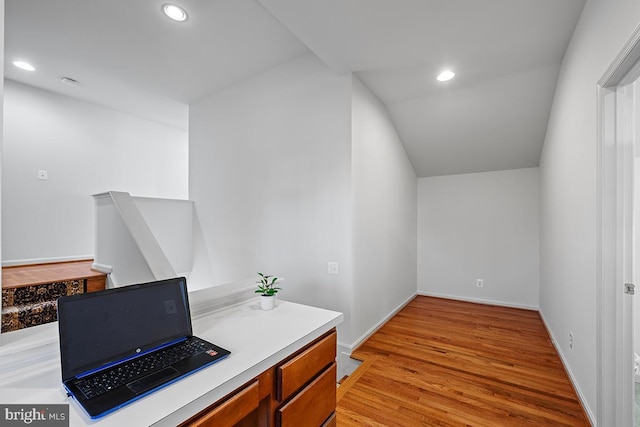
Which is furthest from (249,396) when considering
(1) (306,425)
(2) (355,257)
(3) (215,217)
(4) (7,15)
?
(4) (7,15)

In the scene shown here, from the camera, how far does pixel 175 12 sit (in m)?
2.46

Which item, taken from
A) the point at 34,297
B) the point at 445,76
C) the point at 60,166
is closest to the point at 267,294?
the point at 34,297

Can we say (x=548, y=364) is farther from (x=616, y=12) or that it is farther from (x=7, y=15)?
(x=7, y=15)

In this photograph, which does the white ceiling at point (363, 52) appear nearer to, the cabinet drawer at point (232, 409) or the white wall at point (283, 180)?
the white wall at point (283, 180)

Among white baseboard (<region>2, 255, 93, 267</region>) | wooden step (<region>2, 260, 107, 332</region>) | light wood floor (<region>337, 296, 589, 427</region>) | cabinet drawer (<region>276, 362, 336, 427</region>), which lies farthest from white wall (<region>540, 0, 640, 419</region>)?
white baseboard (<region>2, 255, 93, 267</region>)

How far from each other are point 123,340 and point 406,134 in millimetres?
3869

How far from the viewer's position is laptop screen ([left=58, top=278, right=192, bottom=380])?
33.2 inches

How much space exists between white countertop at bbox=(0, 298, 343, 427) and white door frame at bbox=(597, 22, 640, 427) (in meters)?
1.52

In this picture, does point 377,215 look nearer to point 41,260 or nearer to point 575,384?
point 575,384

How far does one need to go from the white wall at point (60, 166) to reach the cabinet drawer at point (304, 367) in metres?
4.40

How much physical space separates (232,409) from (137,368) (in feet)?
1.03

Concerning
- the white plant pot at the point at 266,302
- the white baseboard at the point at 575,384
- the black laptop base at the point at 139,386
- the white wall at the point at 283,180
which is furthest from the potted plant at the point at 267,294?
the white baseboard at the point at 575,384

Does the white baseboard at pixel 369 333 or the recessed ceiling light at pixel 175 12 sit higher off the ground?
the recessed ceiling light at pixel 175 12

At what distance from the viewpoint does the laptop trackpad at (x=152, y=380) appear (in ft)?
2.60
